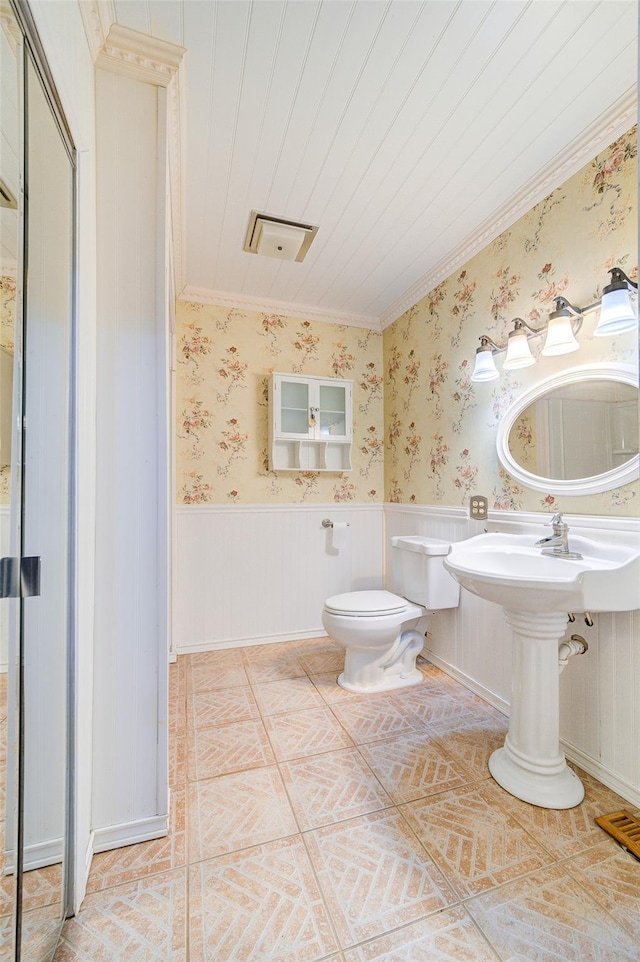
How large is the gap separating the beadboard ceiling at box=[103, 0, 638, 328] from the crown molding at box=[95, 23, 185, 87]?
0.02 metres

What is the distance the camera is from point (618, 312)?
1.30 m

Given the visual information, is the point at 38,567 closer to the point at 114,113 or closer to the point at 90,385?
the point at 90,385

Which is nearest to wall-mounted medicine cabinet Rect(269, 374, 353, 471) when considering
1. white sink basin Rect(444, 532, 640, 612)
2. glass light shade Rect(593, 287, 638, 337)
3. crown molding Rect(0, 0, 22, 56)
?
white sink basin Rect(444, 532, 640, 612)

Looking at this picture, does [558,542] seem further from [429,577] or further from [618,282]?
[618,282]

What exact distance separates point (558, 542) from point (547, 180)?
1.44 meters

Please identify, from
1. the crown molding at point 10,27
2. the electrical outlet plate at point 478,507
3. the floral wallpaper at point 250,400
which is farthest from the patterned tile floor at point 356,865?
the crown molding at point 10,27

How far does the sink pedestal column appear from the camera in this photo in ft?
4.40

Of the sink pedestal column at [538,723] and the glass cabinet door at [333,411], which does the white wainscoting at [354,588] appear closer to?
the sink pedestal column at [538,723]

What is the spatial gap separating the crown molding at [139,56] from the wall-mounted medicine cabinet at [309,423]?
1504 millimetres

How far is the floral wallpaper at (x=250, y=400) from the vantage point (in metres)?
2.57

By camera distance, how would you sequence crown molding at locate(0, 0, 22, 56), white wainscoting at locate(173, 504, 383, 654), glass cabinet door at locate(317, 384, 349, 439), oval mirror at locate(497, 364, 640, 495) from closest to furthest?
crown molding at locate(0, 0, 22, 56), oval mirror at locate(497, 364, 640, 495), white wainscoting at locate(173, 504, 383, 654), glass cabinet door at locate(317, 384, 349, 439)

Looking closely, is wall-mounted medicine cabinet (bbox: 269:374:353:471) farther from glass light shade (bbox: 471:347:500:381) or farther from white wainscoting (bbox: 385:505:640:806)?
white wainscoting (bbox: 385:505:640:806)

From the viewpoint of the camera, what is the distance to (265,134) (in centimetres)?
148

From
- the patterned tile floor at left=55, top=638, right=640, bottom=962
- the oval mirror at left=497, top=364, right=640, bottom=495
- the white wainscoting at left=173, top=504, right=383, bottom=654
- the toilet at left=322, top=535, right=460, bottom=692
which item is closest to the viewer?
the patterned tile floor at left=55, top=638, right=640, bottom=962
